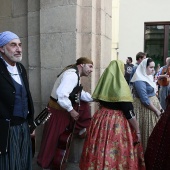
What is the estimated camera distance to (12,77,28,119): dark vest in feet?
7.92

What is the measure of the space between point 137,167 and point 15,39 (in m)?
1.76

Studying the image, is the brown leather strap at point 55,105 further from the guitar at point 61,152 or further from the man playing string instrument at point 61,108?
the guitar at point 61,152

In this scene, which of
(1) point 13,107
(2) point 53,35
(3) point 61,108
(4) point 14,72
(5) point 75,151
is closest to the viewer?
(1) point 13,107

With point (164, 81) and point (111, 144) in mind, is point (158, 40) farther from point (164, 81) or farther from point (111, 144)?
point (111, 144)

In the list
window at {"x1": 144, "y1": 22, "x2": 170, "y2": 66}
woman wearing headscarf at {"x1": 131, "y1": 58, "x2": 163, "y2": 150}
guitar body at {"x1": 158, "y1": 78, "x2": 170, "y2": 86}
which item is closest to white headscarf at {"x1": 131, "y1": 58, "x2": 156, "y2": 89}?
woman wearing headscarf at {"x1": 131, "y1": 58, "x2": 163, "y2": 150}

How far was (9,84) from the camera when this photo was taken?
2342 mm

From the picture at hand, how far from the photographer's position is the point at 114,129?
283cm

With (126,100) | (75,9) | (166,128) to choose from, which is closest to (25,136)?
(126,100)

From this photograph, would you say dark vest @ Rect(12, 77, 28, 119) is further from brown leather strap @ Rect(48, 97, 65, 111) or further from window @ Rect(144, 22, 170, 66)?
window @ Rect(144, 22, 170, 66)

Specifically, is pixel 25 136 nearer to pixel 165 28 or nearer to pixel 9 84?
pixel 9 84

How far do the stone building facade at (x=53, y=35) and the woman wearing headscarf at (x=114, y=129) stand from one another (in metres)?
0.86

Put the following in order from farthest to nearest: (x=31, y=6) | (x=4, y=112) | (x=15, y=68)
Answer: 1. (x=31, y=6)
2. (x=15, y=68)
3. (x=4, y=112)

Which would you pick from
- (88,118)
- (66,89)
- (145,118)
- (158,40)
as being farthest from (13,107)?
(158,40)

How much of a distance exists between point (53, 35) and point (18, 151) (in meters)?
1.73
